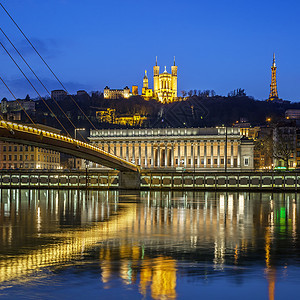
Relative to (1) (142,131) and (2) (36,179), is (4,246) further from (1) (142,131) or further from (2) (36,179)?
(1) (142,131)

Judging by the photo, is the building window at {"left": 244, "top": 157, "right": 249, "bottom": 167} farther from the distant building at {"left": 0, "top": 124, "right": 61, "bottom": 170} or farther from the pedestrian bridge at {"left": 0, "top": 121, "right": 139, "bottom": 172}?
the pedestrian bridge at {"left": 0, "top": 121, "right": 139, "bottom": 172}

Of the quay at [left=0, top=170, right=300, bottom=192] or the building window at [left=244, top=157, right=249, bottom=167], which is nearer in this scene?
the quay at [left=0, top=170, right=300, bottom=192]

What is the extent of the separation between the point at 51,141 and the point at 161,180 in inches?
1385

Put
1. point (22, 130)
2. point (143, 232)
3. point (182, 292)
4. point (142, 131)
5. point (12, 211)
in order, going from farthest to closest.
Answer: point (142, 131) → point (22, 130) → point (12, 211) → point (143, 232) → point (182, 292)

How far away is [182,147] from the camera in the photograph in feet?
570

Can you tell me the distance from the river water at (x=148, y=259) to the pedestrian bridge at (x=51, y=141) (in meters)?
17.3

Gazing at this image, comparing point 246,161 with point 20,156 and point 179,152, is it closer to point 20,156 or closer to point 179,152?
point 179,152

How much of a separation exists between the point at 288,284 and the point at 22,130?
4249cm

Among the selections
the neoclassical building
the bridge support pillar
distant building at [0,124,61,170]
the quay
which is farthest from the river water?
the neoclassical building

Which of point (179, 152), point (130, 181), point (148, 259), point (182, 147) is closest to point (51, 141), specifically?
point (130, 181)

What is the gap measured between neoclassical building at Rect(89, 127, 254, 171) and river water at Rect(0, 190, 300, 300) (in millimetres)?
132949

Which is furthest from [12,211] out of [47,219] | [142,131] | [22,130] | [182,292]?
[142,131]

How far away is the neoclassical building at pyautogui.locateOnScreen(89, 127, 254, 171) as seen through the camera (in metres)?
169

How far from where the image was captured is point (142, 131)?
178 metres
